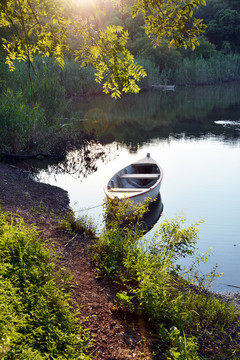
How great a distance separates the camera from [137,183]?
517 inches

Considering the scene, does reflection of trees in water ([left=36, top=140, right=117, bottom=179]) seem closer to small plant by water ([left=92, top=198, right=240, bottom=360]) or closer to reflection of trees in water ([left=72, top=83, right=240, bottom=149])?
reflection of trees in water ([left=72, top=83, right=240, bottom=149])

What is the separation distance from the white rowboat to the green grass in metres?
4.31

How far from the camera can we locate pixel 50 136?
661 inches

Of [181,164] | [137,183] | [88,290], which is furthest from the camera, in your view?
[181,164]

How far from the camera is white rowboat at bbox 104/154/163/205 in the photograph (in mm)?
10094

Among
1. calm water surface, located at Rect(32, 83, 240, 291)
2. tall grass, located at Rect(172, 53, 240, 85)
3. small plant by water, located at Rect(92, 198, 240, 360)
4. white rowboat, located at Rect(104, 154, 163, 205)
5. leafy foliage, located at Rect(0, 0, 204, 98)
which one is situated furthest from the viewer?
tall grass, located at Rect(172, 53, 240, 85)

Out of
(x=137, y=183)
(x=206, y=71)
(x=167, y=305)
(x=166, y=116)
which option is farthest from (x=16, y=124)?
(x=206, y=71)

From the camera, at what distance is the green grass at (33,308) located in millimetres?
3302

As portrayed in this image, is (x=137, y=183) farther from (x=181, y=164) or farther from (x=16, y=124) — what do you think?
(x=181, y=164)

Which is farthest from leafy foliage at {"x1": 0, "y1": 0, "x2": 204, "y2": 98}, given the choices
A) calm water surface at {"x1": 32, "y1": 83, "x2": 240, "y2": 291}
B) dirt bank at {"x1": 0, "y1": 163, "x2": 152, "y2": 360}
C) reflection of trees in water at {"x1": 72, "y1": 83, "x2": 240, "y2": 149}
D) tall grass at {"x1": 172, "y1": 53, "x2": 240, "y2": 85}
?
tall grass at {"x1": 172, "y1": 53, "x2": 240, "y2": 85}

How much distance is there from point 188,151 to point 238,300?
589 inches

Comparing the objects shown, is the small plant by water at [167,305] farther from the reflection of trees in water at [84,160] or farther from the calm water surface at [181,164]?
the reflection of trees in water at [84,160]

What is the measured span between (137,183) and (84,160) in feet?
15.6

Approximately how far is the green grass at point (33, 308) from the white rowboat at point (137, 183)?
4.31 meters
